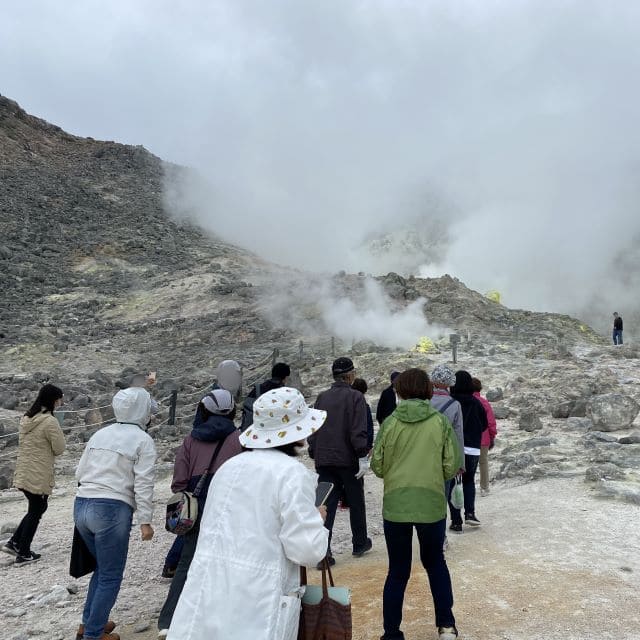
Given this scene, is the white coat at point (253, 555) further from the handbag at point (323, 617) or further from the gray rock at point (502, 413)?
the gray rock at point (502, 413)

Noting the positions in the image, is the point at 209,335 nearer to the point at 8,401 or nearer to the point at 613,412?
the point at 8,401

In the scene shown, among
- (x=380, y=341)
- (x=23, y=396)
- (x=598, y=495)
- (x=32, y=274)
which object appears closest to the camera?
(x=598, y=495)

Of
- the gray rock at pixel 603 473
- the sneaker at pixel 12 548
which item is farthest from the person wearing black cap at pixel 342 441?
the gray rock at pixel 603 473

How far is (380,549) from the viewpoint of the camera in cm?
514

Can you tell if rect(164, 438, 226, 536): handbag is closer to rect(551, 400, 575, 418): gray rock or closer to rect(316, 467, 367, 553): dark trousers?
rect(316, 467, 367, 553): dark trousers

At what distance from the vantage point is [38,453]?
519 cm

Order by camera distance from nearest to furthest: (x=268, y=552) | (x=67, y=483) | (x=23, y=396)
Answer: (x=268, y=552), (x=67, y=483), (x=23, y=396)

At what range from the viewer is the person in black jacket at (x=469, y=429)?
5.24 metres

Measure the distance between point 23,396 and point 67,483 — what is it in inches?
257

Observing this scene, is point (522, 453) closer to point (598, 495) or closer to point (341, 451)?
point (598, 495)

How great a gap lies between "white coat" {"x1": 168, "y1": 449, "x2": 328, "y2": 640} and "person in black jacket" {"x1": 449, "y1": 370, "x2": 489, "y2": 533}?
329 centimetres

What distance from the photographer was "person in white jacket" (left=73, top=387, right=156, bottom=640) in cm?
339

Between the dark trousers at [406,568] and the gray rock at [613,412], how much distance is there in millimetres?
6794

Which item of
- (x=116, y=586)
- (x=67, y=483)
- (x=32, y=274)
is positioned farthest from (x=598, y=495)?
(x=32, y=274)
